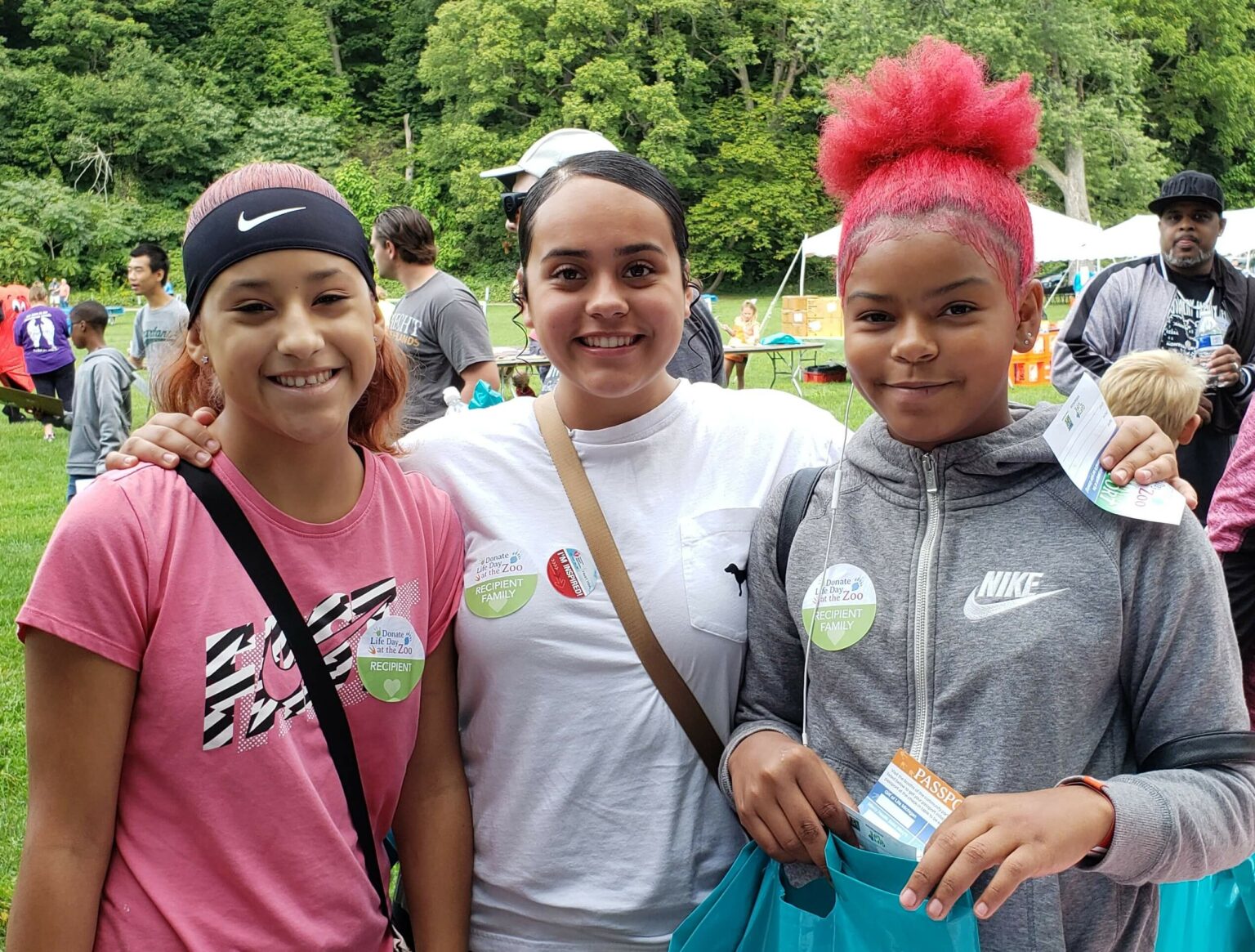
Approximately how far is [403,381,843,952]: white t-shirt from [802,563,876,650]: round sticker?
21cm

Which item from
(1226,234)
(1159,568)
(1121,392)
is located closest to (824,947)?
(1159,568)

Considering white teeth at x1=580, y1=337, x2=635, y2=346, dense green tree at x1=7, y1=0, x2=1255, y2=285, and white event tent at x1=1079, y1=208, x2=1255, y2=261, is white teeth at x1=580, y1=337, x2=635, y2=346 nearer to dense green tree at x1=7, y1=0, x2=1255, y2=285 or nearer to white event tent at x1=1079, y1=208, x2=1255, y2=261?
white event tent at x1=1079, y1=208, x2=1255, y2=261

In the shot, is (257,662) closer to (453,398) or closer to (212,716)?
(212,716)

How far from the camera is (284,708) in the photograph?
1.60 meters

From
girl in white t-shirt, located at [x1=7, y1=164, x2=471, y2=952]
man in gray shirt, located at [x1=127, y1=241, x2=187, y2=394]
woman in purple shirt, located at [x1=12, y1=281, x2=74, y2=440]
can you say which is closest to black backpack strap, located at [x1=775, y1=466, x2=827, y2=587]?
girl in white t-shirt, located at [x1=7, y1=164, x2=471, y2=952]

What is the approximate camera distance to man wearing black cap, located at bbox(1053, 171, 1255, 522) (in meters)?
5.61

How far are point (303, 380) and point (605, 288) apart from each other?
512mm

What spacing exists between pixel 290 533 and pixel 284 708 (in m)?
0.26

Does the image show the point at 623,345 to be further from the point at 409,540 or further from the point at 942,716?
the point at 942,716

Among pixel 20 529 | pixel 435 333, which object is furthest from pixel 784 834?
pixel 20 529

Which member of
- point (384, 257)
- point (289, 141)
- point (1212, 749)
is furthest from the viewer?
point (289, 141)

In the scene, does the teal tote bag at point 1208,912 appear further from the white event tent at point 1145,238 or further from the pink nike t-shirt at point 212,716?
the white event tent at point 1145,238

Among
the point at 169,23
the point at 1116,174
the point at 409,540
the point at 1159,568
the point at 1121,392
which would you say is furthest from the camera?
the point at 169,23

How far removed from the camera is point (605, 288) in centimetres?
183
